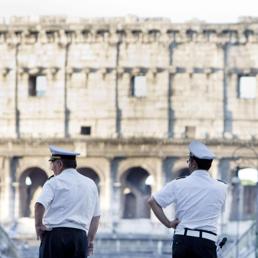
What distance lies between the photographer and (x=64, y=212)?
475 inches

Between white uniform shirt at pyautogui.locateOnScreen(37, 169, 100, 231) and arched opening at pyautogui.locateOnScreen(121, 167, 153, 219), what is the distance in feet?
162

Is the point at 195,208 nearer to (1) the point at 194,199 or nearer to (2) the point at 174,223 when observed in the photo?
(1) the point at 194,199

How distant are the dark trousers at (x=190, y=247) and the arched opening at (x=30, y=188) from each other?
163ft

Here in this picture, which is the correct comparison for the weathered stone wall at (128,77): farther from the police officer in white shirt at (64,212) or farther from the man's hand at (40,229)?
the man's hand at (40,229)

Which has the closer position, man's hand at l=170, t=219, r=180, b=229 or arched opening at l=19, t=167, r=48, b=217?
man's hand at l=170, t=219, r=180, b=229

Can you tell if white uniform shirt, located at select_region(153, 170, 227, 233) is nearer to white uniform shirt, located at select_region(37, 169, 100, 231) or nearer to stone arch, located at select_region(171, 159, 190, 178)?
white uniform shirt, located at select_region(37, 169, 100, 231)

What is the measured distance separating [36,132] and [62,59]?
378 centimetres

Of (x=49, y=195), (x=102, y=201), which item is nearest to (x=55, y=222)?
(x=49, y=195)

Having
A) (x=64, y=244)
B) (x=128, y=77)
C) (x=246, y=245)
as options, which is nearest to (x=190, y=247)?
(x=64, y=244)

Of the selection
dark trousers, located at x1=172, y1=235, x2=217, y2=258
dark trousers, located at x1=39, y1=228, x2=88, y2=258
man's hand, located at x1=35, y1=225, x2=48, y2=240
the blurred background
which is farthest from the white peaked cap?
the blurred background

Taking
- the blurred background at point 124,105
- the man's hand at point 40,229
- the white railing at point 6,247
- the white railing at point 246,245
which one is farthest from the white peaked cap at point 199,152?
the blurred background at point 124,105

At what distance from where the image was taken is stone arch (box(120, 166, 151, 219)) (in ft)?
203

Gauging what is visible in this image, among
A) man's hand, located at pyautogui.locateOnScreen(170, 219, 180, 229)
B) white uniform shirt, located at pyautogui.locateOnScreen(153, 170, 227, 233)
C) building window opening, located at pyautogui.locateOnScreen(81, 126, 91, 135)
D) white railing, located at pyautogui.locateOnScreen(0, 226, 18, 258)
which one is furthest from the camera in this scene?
building window opening, located at pyautogui.locateOnScreen(81, 126, 91, 135)

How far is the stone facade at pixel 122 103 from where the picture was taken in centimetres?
6088
